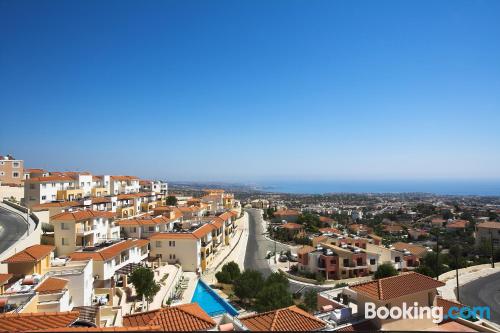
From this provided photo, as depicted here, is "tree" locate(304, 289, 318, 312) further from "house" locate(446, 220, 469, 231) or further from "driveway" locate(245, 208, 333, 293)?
"house" locate(446, 220, 469, 231)

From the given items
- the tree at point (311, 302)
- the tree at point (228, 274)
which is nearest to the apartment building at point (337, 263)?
the tree at point (228, 274)

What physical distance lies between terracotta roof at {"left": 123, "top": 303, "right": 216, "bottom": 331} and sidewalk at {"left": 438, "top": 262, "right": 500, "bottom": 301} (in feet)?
82.3

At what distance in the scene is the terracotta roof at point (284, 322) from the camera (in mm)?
9570

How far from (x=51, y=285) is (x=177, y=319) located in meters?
9.49

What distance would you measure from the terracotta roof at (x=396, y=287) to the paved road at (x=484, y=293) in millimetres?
15305

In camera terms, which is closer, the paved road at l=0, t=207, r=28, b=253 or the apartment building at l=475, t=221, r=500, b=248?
the paved road at l=0, t=207, r=28, b=253

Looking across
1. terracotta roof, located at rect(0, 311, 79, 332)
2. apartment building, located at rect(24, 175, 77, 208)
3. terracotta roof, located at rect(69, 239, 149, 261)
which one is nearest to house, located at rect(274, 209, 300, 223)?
apartment building, located at rect(24, 175, 77, 208)

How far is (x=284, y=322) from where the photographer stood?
9.89 meters

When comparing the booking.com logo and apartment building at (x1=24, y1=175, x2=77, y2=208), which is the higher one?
apartment building at (x1=24, y1=175, x2=77, y2=208)

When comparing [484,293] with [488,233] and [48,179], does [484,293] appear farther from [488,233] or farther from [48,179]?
[48,179]

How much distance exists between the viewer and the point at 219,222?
136ft

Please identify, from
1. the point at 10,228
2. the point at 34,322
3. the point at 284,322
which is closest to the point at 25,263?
the point at 10,228

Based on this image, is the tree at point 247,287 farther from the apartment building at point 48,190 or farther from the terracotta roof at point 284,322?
the apartment building at point 48,190

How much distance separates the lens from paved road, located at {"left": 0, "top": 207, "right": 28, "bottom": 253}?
73.7 feet
